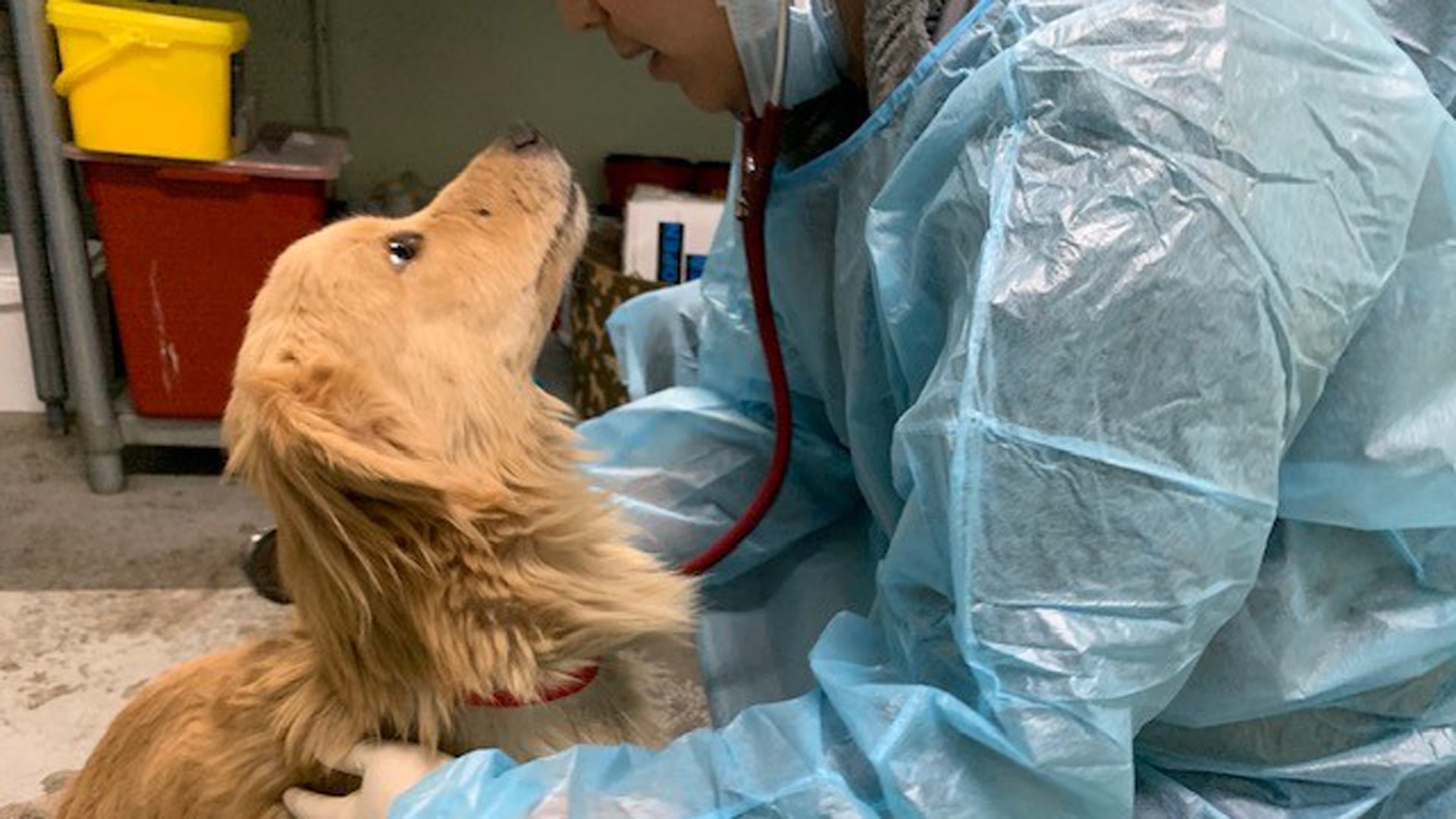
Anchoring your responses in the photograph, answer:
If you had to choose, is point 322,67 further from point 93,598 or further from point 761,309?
point 761,309

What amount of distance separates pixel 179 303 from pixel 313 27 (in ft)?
2.87

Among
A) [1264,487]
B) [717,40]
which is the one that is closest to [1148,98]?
[1264,487]

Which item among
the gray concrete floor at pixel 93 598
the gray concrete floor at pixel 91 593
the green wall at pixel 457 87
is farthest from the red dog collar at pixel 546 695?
the green wall at pixel 457 87

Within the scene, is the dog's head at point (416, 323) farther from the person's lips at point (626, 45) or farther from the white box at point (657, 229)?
the white box at point (657, 229)

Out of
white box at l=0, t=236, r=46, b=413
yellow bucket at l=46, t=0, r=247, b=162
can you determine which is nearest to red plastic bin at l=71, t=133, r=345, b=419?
yellow bucket at l=46, t=0, r=247, b=162

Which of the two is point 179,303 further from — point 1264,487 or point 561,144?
point 1264,487

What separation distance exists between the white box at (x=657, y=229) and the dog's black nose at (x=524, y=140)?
1.07m

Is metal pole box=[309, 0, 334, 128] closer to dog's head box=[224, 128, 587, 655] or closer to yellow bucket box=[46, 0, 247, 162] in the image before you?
yellow bucket box=[46, 0, 247, 162]

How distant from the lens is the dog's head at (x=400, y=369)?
0.82 metres

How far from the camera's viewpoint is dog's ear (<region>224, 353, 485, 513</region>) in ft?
2.58

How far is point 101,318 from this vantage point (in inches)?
84.9

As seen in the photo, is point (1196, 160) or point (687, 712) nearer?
point (1196, 160)

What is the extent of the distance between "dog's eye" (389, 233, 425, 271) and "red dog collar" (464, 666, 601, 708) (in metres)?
0.37

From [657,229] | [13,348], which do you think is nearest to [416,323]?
[657,229]
